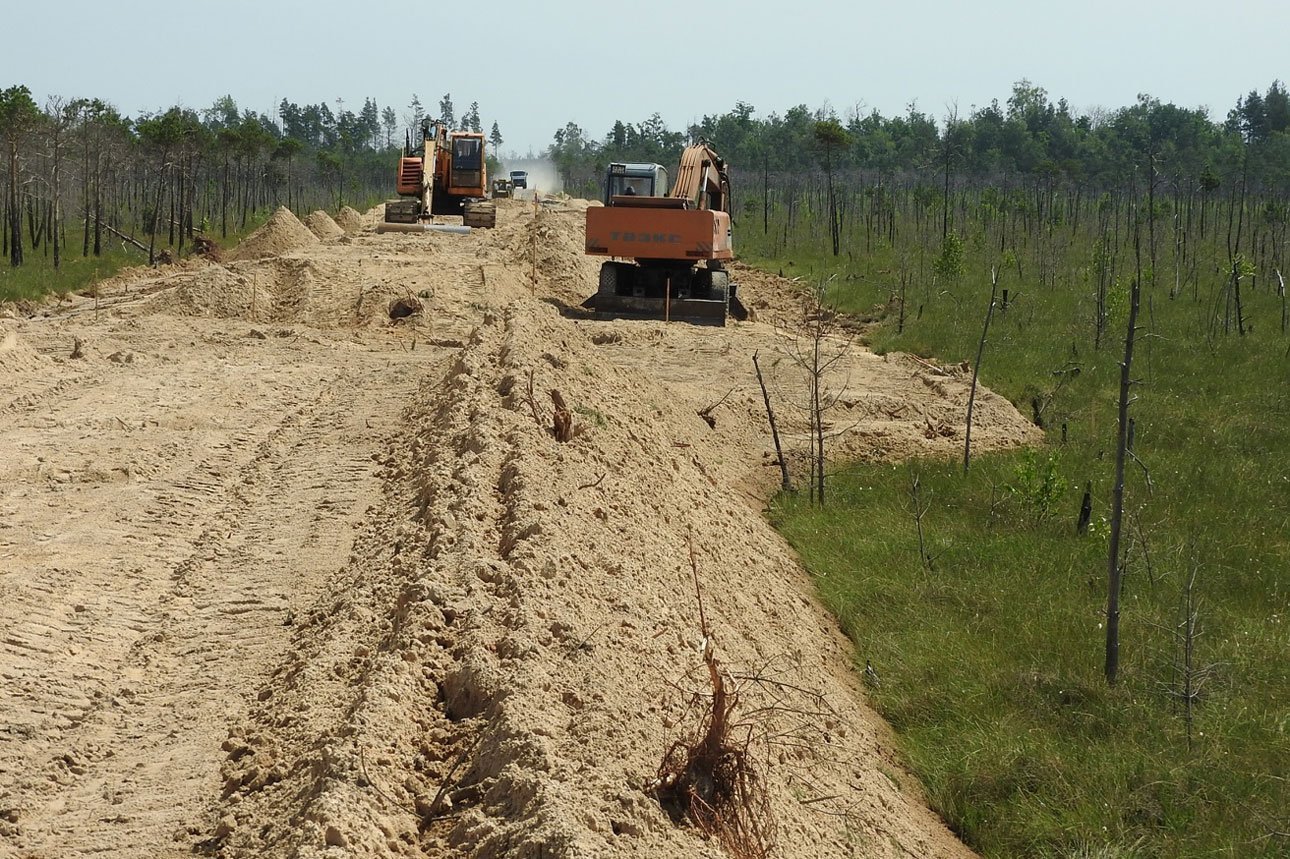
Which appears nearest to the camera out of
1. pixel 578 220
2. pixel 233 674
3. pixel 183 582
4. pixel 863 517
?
pixel 233 674

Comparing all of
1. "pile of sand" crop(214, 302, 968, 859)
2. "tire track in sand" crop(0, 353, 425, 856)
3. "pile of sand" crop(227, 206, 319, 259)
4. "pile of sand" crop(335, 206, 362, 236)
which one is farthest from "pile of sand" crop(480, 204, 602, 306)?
"pile of sand" crop(214, 302, 968, 859)

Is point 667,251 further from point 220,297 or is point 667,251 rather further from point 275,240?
point 275,240

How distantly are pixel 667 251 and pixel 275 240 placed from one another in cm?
1160

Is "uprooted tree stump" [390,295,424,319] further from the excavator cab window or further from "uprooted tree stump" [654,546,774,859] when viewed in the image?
the excavator cab window

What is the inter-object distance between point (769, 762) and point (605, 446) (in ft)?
13.9

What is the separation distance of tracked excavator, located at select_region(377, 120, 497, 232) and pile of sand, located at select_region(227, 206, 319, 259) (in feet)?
9.47

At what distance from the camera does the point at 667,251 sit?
2092 centimetres

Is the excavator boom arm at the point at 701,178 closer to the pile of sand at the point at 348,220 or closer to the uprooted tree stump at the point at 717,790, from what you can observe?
the pile of sand at the point at 348,220

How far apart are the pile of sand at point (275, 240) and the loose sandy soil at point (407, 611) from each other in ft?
47.4

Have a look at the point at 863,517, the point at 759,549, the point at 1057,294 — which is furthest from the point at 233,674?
the point at 1057,294

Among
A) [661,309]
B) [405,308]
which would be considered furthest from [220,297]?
[661,309]

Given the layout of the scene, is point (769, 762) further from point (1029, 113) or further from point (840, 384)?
point (1029, 113)

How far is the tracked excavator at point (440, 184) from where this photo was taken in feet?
109

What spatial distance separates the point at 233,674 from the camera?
236 inches
